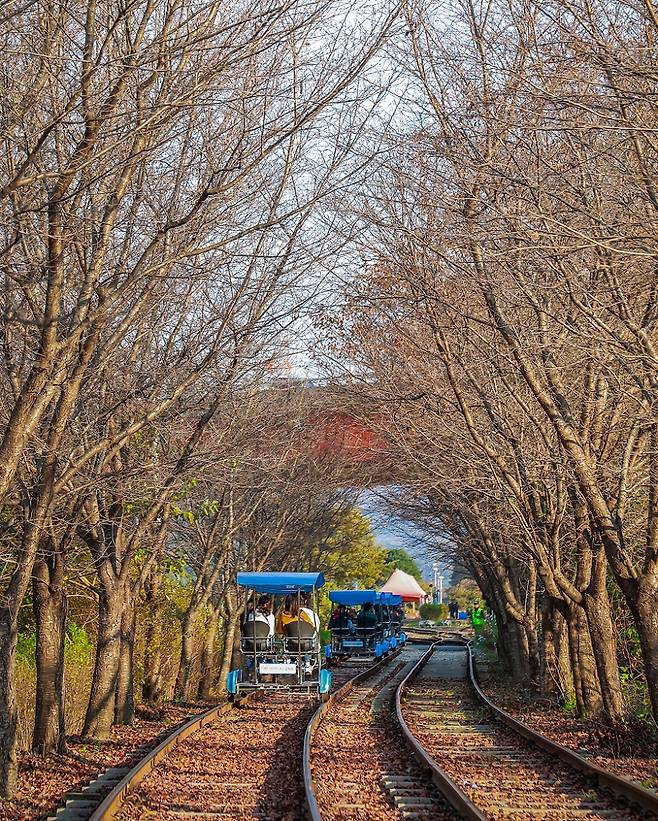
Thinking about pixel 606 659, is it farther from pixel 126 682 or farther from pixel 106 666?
pixel 126 682

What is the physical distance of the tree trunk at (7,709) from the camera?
1176 centimetres

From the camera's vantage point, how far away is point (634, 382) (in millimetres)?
11602

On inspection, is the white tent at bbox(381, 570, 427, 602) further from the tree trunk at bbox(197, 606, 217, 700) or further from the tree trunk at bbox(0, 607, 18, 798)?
the tree trunk at bbox(0, 607, 18, 798)

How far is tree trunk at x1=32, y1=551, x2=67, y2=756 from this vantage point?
14.5 m

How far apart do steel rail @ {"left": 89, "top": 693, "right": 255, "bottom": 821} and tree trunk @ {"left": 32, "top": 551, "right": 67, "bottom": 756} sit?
4.83 feet

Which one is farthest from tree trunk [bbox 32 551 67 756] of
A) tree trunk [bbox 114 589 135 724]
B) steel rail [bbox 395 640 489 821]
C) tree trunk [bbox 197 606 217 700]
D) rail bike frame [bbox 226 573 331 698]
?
tree trunk [bbox 197 606 217 700]

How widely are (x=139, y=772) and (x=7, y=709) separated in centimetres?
162

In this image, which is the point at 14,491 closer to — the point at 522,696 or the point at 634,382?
the point at 634,382

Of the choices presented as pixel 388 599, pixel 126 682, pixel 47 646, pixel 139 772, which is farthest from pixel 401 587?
pixel 139 772

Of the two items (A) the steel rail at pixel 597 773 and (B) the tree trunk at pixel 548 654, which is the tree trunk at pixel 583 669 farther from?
(B) the tree trunk at pixel 548 654

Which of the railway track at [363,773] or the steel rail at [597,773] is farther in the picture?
the railway track at [363,773]

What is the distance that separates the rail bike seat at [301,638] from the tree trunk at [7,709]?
12.0 meters

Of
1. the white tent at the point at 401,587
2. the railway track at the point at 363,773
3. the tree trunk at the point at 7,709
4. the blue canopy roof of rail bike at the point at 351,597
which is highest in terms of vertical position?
the white tent at the point at 401,587

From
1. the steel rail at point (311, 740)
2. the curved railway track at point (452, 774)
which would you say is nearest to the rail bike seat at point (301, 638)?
the steel rail at point (311, 740)
